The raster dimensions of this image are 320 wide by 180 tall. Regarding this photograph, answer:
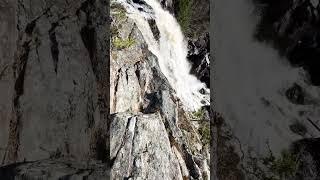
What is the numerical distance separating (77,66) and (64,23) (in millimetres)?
173

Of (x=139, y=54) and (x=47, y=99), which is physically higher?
(x=139, y=54)

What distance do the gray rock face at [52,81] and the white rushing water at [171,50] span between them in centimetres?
561

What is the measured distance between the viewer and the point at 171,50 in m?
8.27

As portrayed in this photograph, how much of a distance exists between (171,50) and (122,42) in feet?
3.90

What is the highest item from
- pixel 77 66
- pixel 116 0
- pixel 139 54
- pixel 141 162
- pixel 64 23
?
pixel 116 0

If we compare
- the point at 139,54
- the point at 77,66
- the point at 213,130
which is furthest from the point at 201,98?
the point at 213,130

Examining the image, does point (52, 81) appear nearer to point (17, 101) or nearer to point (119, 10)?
point (17, 101)

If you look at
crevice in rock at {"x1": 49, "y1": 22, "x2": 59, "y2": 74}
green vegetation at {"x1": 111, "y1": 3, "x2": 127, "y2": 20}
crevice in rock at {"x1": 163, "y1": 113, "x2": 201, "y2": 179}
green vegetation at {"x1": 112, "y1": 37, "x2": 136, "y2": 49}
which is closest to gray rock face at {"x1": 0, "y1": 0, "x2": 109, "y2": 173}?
crevice in rock at {"x1": 49, "y1": 22, "x2": 59, "y2": 74}

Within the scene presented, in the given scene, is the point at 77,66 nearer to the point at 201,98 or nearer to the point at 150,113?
the point at 150,113

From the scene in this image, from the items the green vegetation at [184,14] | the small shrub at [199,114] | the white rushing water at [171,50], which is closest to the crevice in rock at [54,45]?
the white rushing water at [171,50]

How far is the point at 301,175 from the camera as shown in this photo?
4.41 feet

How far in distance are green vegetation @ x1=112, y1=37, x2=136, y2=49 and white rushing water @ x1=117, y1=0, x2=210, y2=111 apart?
0.42 meters

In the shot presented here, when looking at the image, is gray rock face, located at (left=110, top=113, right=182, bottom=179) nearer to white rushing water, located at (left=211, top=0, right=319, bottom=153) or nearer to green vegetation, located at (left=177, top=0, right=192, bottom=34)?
green vegetation, located at (left=177, top=0, right=192, bottom=34)

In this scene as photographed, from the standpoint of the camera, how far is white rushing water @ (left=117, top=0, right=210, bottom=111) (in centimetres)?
787
